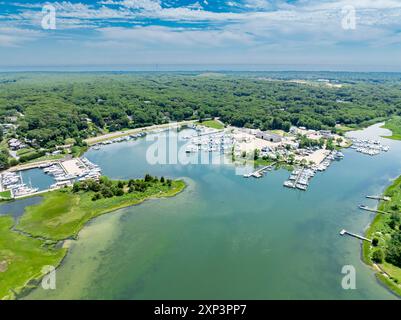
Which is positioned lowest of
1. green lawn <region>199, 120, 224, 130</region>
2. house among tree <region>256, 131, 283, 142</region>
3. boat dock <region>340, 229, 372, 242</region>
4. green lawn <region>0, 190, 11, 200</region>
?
boat dock <region>340, 229, 372, 242</region>

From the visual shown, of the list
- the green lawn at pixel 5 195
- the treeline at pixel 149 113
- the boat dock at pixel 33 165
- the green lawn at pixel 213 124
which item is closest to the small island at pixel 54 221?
the green lawn at pixel 5 195

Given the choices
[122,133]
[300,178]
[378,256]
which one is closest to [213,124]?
[122,133]

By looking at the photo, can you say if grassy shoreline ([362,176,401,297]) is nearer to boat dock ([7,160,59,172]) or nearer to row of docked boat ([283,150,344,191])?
row of docked boat ([283,150,344,191])

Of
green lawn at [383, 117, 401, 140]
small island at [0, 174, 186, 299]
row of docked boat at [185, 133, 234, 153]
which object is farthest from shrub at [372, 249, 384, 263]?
green lawn at [383, 117, 401, 140]

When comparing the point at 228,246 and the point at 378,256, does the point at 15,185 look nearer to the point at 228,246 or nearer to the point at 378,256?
the point at 228,246

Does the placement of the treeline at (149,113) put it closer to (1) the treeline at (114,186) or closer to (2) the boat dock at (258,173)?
(1) the treeline at (114,186)

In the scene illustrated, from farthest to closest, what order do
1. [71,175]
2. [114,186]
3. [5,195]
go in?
[71,175] < [114,186] < [5,195]

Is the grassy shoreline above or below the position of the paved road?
below

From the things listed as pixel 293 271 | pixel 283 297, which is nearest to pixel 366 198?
pixel 293 271
